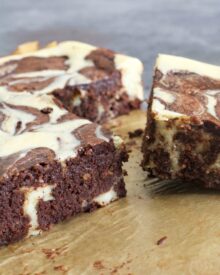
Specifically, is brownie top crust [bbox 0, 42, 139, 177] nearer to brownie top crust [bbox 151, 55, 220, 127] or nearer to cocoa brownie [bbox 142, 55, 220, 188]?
cocoa brownie [bbox 142, 55, 220, 188]

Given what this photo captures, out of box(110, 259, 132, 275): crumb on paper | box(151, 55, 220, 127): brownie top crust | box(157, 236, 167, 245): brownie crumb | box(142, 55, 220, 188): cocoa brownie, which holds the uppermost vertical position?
box(151, 55, 220, 127): brownie top crust

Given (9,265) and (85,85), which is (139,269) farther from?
(85,85)

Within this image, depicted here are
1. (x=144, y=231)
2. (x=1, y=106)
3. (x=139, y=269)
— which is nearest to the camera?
(x=139, y=269)

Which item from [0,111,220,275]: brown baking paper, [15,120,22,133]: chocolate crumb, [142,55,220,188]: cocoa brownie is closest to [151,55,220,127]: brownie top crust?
[142,55,220,188]: cocoa brownie

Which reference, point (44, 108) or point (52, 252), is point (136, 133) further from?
point (52, 252)

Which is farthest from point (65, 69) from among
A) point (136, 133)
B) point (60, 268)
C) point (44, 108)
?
point (60, 268)

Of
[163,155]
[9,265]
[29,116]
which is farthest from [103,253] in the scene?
[29,116]

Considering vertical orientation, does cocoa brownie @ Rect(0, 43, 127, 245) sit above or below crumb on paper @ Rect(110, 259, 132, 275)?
above

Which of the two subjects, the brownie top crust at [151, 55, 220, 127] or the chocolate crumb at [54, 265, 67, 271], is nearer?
the chocolate crumb at [54, 265, 67, 271]
